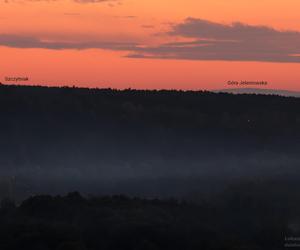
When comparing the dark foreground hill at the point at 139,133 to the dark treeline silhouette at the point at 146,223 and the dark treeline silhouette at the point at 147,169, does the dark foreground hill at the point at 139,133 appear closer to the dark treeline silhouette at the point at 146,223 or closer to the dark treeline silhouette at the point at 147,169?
the dark treeline silhouette at the point at 147,169

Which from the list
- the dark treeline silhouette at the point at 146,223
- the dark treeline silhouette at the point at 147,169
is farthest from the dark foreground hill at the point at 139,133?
the dark treeline silhouette at the point at 146,223

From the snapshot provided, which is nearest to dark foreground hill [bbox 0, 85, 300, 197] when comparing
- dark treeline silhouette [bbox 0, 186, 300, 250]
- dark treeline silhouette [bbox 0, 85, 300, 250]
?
dark treeline silhouette [bbox 0, 85, 300, 250]

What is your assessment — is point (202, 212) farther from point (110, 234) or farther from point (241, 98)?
point (241, 98)

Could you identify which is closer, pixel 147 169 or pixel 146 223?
pixel 146 223

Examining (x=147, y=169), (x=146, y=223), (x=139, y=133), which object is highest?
(x=146, y=223)

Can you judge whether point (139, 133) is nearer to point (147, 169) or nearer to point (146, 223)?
point (147, 169)

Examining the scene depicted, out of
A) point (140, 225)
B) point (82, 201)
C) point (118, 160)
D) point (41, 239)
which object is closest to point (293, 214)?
point (82, 201)

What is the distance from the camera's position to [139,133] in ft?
347

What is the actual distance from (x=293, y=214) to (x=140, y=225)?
15.2 m

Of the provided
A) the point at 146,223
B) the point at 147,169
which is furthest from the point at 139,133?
the point at 146,223

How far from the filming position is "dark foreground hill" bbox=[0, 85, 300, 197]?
91500 millimetres

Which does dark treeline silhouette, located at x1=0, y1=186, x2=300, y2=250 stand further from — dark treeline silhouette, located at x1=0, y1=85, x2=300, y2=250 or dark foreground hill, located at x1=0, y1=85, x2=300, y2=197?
dark foreground hill, located at x1=0, y1=85, x2=300, y2=197

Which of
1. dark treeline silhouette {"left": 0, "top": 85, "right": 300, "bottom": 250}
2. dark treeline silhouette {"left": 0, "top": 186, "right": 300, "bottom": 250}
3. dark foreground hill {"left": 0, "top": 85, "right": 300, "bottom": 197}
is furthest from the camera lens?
dark foreground hill {"left": 0, "top": 85, "right": 300, "bottom": 197}

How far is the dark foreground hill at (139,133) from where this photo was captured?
91.5m
